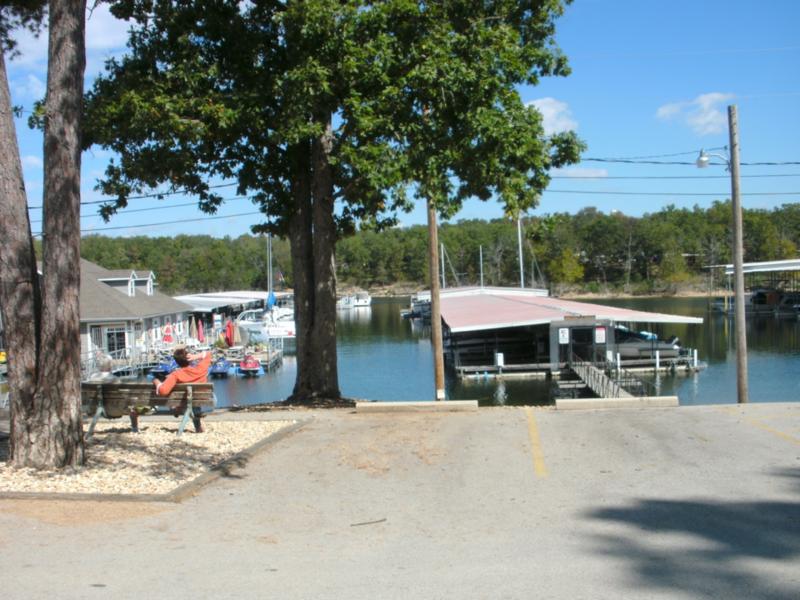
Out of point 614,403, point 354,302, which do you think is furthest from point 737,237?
point 354,302

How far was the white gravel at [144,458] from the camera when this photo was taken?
8617mm

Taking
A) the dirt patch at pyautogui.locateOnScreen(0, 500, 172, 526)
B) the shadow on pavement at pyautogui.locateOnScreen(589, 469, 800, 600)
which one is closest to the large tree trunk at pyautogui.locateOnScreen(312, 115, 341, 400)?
the dirt patch at pyautogui.locateOnScreen(0, 500, 172, 526)

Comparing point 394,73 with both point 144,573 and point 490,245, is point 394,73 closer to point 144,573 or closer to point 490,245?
point 144,573

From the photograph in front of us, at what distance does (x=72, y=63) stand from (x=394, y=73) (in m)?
6.01

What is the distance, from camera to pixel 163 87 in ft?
47.1

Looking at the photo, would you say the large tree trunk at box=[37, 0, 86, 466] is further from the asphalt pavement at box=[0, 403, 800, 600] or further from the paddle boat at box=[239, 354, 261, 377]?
the paddle boat at box=[239, 354, 261, 377]

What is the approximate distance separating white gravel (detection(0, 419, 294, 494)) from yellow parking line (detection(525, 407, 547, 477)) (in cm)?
366

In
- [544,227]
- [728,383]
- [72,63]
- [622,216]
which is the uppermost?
[622,216]

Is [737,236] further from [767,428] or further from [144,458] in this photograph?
[144,458]

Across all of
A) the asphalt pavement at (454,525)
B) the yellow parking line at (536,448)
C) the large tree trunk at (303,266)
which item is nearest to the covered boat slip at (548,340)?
the large tree trunk at (303,266)

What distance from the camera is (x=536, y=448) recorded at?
10547mm

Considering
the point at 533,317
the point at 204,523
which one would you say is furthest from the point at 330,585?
the point at 533,317

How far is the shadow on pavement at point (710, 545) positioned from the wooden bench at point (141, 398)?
612 cm

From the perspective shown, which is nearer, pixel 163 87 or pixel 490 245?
pixel 163 87
